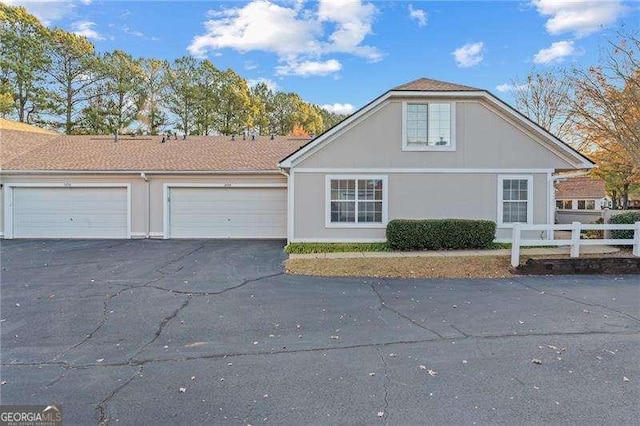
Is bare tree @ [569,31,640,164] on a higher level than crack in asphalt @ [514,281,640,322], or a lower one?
higher

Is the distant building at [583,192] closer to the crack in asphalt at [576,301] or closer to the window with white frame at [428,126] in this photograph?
the window with white frame at [428,126]

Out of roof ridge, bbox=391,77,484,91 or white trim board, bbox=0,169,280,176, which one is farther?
white trim board, bbox=0,169,280,176

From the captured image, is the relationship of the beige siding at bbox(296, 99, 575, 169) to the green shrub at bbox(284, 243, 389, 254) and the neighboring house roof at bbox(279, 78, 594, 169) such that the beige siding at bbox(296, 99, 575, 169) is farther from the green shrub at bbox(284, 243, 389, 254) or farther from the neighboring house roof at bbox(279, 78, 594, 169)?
the green shrub at bbox(284, 243, 389, 254)

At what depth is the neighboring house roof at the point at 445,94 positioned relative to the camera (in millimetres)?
12047

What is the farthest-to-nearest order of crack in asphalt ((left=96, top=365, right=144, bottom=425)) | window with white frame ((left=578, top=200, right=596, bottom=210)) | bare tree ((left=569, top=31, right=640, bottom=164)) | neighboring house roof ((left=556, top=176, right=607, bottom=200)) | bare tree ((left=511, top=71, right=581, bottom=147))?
window with white frame ((left=578, top=200, right=596, bottom=210))
neighboring house roof ((left=556, top=176, right=607, bottom=200))
bare tree ((left=511, top=71, right=581, bottom=147))
bare tree ((left=569, top=31, right=640, bottom=164))
crack in asphalt ((left=96, top=365, right=144, bottom=425))

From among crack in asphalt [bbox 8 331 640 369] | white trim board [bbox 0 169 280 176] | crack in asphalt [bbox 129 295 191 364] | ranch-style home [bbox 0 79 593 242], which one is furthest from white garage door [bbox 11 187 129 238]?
crack in asphalt [bbox 8 331 640 369]

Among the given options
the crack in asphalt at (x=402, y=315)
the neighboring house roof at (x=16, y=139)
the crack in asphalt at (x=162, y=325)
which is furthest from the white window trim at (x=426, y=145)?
the neighboring house roof at (x=16, y=139)

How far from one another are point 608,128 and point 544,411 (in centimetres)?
1762

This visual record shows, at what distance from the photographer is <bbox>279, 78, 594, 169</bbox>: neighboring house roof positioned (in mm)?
12047

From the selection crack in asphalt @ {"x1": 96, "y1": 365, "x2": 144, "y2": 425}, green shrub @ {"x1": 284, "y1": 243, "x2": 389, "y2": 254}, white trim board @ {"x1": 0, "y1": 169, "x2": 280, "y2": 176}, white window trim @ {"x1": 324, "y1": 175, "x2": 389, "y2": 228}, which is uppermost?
white trim board @ {"x1": 0, "y1": 169, "x2": 280, "y2": 176}

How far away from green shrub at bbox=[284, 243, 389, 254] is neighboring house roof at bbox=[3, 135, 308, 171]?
4.32 metres

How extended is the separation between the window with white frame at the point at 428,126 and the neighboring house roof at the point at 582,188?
29.5 m

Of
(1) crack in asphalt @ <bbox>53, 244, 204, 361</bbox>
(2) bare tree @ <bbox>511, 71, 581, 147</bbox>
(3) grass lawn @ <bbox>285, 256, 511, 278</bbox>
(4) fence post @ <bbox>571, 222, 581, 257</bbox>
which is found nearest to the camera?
(1) crack in asphalt @ <bbox>53, 244, 204, 361</bbox>

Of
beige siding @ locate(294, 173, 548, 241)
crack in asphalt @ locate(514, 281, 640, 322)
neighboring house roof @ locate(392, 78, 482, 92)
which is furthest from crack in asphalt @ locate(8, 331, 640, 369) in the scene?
neighboring house roof @ locate(392, 78, 482, 92)
